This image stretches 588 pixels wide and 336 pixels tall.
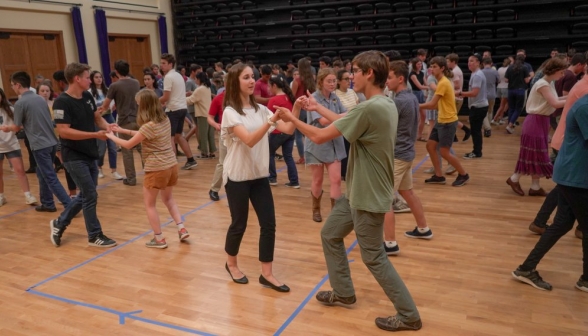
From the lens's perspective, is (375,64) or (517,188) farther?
(517,188)

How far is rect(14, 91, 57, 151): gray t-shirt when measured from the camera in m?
4.79

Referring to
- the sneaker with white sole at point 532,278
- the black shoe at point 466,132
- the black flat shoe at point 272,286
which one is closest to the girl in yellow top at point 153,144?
the black flat shoe at point 272,286

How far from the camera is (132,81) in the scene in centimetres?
611

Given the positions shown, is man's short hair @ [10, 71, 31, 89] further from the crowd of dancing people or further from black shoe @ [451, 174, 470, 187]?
black shoe @ [451, 174, 470, 187]

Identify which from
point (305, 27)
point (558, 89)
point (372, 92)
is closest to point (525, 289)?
point (372, 92)

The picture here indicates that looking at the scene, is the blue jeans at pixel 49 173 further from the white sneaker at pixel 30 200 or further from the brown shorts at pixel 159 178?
the brown shorts at pixel 159 178

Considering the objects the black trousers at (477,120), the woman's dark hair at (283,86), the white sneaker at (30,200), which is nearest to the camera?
the woman's dark hair at (283,86)

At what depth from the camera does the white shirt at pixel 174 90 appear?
6.59 meters

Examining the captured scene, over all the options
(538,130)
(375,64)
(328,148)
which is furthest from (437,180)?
(375,64)

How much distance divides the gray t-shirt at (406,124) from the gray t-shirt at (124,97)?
3791mm

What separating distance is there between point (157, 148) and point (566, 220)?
307 cm

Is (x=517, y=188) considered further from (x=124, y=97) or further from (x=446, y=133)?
(x=124, y=97)

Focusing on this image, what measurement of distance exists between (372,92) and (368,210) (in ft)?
2.13

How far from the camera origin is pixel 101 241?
414 cm
